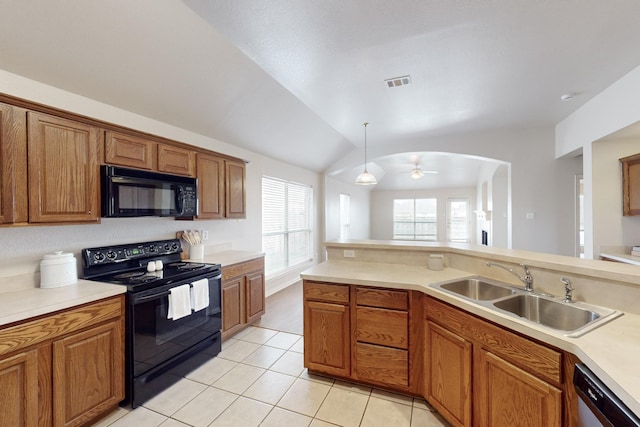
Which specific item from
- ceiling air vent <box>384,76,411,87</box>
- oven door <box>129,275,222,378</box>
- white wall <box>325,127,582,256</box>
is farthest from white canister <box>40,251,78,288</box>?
white wall <box>325,127,582,256</box>

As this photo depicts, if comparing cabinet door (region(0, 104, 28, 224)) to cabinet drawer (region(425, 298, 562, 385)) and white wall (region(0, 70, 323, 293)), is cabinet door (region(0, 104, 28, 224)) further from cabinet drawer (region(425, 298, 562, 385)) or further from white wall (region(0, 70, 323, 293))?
cabinet drawer (region(425, 298, 562, 385))

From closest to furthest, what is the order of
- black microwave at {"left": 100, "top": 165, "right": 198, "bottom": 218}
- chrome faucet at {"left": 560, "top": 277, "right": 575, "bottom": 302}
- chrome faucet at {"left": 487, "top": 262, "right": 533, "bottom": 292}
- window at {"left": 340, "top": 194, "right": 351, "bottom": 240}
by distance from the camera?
chrome faucet at {"left": 560, "top": 277, "right": 575, "bottom": 302}
chrome faucet at {"left": 487, "top": 262, "right": 533, "bottom": 292}
black microwave at {"left": 100, "top": 165, "right": 198, "bottom": 218}
window at {"left": 340, "top": 194, "right": 351, "bottom": 240}

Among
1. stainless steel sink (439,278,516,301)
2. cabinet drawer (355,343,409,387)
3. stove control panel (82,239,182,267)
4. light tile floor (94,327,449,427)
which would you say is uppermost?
stove control panel (82,239,182,267)

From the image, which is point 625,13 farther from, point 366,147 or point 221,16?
point 366,147

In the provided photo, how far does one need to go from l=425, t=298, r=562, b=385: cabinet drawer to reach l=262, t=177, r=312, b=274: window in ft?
10.6

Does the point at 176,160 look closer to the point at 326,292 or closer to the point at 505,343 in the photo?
the point at 326,292

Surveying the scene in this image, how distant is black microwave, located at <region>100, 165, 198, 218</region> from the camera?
2139 mm

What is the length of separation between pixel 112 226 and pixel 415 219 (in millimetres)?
9118

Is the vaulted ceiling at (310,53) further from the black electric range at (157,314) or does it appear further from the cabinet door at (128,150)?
the black electric range at (157,314)

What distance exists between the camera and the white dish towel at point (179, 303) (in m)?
2.21

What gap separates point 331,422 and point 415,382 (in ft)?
2.20

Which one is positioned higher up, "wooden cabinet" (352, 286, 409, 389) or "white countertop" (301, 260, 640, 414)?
"white countertop" (301, 260, 640, 414)

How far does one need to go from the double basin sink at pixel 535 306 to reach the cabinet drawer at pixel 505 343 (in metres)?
0.10

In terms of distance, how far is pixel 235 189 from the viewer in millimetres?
3531
